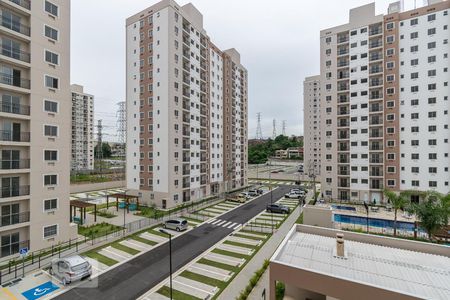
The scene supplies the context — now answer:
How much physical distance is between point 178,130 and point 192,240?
2311 cm

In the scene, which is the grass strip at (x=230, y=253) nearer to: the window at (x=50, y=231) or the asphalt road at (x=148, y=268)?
the asphalt road at (x=148, y=268)

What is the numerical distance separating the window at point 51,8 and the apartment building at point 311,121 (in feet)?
284

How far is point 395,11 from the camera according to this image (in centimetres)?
4847

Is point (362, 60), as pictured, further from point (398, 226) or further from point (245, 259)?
point (245, 259)

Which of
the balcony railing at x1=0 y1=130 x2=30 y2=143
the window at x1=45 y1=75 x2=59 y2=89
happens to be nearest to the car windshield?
the balcony railing at x1=0 y1=130 x2=30 y2=143

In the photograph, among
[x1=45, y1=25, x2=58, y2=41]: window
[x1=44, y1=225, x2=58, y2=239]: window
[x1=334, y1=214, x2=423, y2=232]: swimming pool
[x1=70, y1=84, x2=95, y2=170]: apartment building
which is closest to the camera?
[x1=44, y1=225, x2=58, y2=239]: window

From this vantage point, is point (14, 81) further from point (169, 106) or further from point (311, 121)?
point (311, 121)

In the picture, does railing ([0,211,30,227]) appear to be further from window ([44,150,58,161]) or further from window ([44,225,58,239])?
window ([44,150,58,161])

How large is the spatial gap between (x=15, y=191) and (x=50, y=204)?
3.54 metres

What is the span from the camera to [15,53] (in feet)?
74.5

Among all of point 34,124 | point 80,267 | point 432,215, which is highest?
point 34,124

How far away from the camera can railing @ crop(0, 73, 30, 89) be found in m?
22.1

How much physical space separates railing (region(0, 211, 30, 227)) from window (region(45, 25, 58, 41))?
19128 mm

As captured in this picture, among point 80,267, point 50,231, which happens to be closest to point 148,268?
point 80,267
